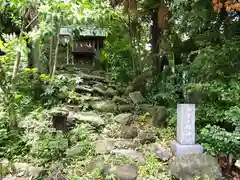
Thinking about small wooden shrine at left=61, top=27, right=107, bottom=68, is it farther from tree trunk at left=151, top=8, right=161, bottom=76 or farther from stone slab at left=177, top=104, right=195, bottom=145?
stone slab at left=177, top=104, right=195, bottom=145

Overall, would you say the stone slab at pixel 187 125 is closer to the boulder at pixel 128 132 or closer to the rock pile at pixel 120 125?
the rock pile at pixel 120 125

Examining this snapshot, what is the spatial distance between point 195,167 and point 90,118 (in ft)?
6.70

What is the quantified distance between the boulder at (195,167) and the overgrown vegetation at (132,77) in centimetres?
19

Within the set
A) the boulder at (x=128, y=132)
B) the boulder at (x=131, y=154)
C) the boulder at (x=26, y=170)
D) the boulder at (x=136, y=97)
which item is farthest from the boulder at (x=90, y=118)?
the boulder at (x=26, y=170)

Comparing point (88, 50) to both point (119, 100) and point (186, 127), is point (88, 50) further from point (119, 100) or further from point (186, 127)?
point (186, 127)

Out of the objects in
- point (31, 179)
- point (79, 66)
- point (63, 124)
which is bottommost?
point (31, 179)

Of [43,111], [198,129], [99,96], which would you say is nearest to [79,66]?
[99,96]

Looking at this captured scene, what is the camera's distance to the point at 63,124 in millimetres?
4121

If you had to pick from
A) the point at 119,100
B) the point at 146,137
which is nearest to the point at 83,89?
the point at 119,100

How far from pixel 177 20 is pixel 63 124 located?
3.25 metres

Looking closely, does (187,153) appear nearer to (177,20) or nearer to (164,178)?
(164,178)

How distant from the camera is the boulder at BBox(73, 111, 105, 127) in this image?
14.5ft

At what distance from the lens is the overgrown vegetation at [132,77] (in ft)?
11.6

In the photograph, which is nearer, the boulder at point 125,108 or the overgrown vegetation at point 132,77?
the overgrown vegetation at point 132,77
